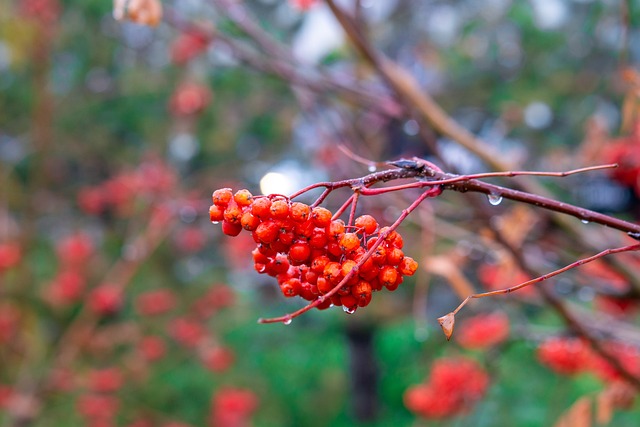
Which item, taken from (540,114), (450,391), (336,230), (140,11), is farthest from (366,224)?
(540,114)

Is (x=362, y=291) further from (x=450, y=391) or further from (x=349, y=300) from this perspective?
(x=450, y=391)

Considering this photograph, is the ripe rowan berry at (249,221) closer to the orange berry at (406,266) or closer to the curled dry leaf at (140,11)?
the orange berry at (406,266)

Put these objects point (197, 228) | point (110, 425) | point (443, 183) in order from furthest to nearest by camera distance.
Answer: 1. point (197, 228)
2. point (110, 425)
3. point (443, 183)

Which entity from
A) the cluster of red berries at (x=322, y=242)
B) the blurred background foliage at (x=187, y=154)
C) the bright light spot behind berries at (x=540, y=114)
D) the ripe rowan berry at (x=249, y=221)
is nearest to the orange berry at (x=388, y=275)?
the cluster of red berries at (x=322, y=242)

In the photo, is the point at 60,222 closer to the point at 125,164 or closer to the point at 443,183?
the point at 125,164

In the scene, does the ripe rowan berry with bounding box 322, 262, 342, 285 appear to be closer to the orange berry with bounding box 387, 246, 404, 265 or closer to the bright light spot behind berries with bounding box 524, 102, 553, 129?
the orange berry with bounding box 387, 246, 404, 265

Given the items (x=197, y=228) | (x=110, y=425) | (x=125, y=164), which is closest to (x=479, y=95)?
(x=197, y=228)
